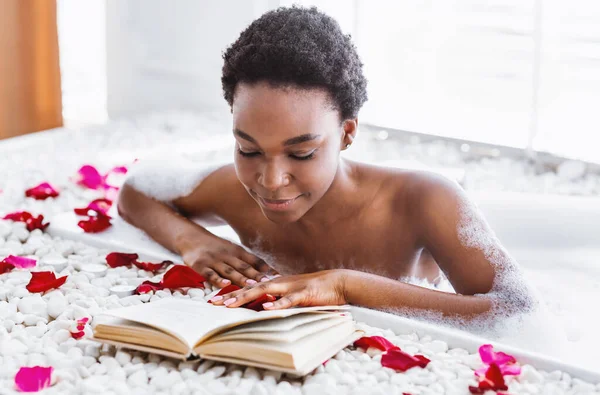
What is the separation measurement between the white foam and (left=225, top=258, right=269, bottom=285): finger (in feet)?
1.24

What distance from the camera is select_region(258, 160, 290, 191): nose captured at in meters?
1.73

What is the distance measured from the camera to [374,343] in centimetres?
164

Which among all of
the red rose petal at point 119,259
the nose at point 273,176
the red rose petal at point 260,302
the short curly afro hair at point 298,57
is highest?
the short curly afro hair at point 298,57

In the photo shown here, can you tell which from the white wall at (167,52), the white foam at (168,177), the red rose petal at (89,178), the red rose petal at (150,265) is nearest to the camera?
the red rose petal at (150,265)

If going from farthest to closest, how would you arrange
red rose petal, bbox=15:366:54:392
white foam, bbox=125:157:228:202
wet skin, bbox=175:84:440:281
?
white foam, bbox=125:157:228:202, wet skin, bbox=175:84:440:281, red rose petal, bbox=15:366:54:392

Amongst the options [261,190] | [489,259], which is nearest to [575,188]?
[489,259]

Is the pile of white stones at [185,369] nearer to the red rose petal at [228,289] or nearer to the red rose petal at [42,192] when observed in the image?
the red rose petal at [228,289]

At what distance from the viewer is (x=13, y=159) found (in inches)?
138

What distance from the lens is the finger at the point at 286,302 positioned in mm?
1645

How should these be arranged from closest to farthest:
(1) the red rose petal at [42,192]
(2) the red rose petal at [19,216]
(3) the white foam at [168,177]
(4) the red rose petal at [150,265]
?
(4) the red rose petal at [150,265] → (3) the white foam at [168,177] → (2) the red rose petal at [19,216] → (1) the red rose petal at [42,192]

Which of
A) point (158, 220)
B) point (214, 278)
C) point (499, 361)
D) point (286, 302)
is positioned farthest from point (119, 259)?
point (499, 361)

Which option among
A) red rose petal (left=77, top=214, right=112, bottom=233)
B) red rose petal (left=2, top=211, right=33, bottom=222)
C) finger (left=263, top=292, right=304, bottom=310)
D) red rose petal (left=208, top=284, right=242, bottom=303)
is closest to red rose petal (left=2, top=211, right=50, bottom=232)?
red rose petal (left=2, top=211, right=33, bottom=222)

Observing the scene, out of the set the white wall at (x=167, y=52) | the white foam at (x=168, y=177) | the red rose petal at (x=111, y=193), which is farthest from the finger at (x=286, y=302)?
the white wall at (x=167, y=52)

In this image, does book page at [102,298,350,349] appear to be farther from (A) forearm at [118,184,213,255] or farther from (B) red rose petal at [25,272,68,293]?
(A) forearm at [118,184,213,255]
